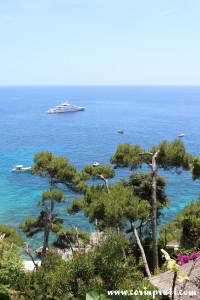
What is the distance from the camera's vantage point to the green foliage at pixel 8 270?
30.4ft

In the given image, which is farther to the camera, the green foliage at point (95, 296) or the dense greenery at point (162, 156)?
the dense greenery at point (162, 156)

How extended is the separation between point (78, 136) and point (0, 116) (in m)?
45.1

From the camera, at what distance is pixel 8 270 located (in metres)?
9.70

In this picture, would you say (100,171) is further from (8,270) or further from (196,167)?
(8,270)

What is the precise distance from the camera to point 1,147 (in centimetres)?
6078

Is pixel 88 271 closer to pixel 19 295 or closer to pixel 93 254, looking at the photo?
pixel 93 254

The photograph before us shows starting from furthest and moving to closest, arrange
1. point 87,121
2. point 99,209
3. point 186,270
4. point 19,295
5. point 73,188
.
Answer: point 87,121 → point 73,188 → point 99,209 → point 186,270 → point 19,295

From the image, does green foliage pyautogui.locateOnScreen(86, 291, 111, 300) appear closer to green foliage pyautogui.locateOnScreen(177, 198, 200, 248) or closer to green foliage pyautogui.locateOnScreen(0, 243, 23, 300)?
green foliage pyautogui.locateOnScreen(0, 243, 23, 300)

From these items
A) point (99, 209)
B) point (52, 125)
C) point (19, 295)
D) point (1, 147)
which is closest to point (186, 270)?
point (99, 209)

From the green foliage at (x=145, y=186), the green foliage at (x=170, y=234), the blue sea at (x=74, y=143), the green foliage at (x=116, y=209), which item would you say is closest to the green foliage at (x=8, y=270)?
the green foliage at (x=116, y=209)

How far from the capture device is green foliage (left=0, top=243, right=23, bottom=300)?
9.27 meters

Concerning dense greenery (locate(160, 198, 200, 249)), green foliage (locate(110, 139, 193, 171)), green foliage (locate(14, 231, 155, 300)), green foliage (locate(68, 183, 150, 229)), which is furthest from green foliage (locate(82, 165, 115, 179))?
green foliage (locate(14, 231, 155, 300))

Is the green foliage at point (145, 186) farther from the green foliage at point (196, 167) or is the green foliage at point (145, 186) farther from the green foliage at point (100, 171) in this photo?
the green foliage at point (196, 167)

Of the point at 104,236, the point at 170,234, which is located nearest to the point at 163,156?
the point at 170,234
